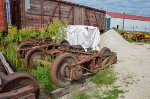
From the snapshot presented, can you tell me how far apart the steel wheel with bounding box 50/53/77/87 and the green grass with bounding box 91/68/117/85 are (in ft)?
3.42

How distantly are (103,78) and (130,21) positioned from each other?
184 ft

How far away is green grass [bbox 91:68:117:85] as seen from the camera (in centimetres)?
708

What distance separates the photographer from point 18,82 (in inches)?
157

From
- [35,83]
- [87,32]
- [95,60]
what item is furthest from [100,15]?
[35,83]

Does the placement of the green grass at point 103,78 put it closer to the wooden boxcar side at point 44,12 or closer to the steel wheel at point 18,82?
the steel wheel at point 18,82

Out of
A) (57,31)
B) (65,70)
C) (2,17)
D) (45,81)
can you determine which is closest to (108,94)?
(65,70)

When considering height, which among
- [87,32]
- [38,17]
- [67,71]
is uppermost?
[38,17]

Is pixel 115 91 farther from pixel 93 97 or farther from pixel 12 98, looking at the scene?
pixel 12 98

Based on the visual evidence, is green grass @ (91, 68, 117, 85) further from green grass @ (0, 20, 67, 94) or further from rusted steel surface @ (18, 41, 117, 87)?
green grass @ (0, 20, 67, 94)

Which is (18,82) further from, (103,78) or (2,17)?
(2,17)

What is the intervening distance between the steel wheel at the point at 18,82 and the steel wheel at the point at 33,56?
3.61m

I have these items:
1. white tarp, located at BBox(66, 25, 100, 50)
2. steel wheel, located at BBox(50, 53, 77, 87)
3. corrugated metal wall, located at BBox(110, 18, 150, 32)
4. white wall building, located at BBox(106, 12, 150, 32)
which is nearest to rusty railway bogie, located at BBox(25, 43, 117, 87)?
steel wheel, located at BBox(50, 53, 77, 87)

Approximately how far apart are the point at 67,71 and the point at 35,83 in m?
2.31

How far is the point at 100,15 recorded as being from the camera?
1034 inches
